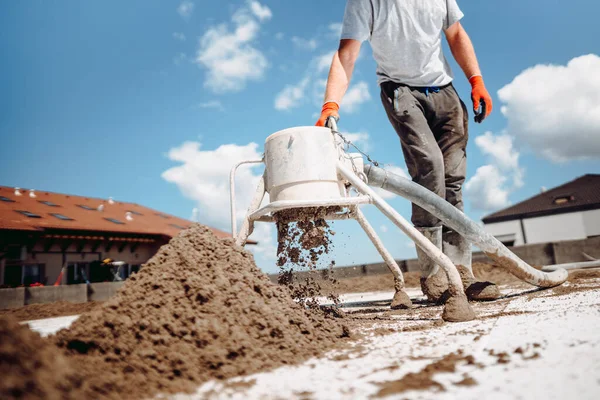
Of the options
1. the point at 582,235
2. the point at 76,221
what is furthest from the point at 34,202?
the point at 582,235

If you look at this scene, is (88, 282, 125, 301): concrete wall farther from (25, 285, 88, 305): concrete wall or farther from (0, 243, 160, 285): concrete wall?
(0, 243, 160, 285): concrete wall

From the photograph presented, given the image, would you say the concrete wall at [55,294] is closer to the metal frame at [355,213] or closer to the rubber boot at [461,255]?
the metal frame at [355,213]

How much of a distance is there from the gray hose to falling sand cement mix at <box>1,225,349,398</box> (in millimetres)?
1167

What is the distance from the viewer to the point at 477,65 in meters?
3.38

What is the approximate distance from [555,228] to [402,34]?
95.2 feet

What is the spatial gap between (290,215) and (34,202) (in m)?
18.0

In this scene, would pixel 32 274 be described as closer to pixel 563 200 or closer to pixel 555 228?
pixel 555 228

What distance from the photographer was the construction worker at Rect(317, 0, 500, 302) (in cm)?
298

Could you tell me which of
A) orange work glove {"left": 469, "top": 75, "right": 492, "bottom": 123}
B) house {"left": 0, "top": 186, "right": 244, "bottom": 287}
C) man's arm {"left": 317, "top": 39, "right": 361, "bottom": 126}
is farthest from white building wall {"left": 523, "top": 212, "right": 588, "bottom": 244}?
man's arm {"left": 317, "top": 39, "right": 361, "bottom": 126}

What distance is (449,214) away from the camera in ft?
8.47

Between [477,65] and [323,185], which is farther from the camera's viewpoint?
[477,65]

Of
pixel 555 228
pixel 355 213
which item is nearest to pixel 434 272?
pixel 355 213

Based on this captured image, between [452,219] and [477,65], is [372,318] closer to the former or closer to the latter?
[452,219]

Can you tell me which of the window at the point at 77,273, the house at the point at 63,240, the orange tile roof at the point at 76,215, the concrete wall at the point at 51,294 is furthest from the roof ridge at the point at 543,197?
the concrete wall at the point at 51,294
